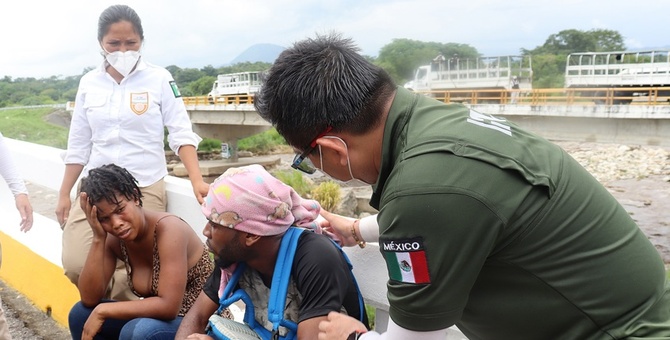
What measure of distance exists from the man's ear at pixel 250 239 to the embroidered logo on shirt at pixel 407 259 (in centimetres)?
76

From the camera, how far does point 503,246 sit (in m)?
1.23

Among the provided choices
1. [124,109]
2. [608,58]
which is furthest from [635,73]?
[124,109]

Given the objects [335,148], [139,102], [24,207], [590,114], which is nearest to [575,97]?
[590,114]

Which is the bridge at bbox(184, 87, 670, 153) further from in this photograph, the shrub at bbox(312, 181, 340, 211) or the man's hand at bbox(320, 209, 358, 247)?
the man's hand at bbox(320, 209, 358, 247)

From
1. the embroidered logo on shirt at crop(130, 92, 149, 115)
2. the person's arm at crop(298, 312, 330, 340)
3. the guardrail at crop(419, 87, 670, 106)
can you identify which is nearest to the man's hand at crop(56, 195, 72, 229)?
the embroidered logo on shirt at crop(130, 92, 149, 115)

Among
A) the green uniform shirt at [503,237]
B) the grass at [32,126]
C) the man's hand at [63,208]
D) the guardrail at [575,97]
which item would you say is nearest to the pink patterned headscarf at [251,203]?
the green uniform shirt at [503,237]

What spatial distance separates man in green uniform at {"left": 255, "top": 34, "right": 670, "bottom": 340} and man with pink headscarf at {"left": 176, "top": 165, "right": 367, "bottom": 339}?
20.4 inches

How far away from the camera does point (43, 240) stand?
401cm

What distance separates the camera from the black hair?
133cm

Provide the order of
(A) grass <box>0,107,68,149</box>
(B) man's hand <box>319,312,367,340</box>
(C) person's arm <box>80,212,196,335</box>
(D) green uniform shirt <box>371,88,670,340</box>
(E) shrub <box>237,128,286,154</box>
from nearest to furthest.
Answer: (D) green uniform shirt <box>371,88,670,340</box>, (B) man's hand <box>319,312,367,340</box>, (C) person's arm <box>80,212,196,335</box>, (A) grass <box>0,107,68,149</box>, (E) shrub <box>237,128,286,154</box>

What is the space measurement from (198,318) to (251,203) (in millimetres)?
584

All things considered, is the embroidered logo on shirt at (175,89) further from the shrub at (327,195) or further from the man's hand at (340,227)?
the shrub at (327,195)

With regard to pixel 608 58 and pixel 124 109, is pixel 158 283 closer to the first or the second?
pixel 124 109

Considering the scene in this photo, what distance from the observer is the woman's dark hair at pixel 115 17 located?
9.97ft
